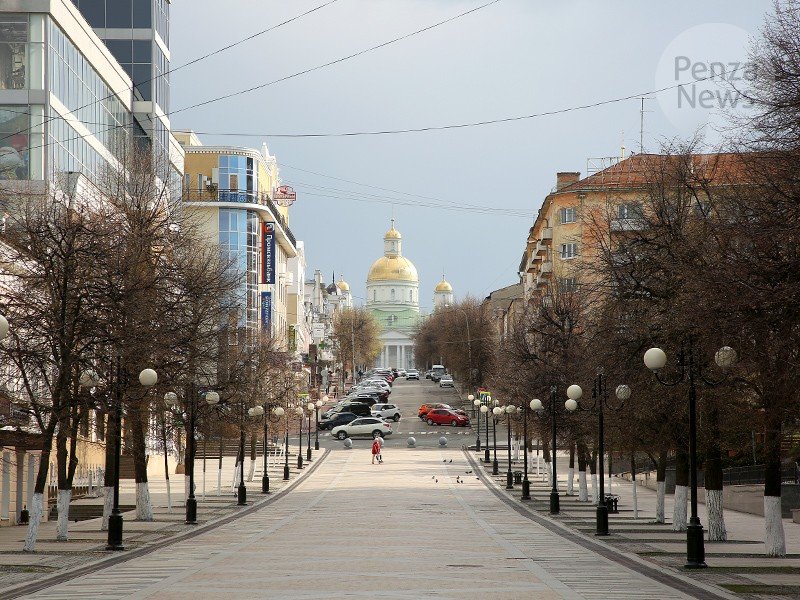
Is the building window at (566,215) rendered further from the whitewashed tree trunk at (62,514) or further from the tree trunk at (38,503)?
the tree trunk at (38,503)

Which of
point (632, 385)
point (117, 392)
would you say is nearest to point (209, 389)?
point (117, 392)

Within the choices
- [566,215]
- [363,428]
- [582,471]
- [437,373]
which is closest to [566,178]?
[566,215]

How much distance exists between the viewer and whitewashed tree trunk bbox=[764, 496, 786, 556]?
26.4 m

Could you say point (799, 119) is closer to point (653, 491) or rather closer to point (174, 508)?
point (174, 508)

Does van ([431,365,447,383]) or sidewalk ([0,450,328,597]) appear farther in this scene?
van ([431,365,447,383])

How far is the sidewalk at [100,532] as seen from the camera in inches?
982

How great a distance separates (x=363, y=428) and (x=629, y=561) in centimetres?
6876

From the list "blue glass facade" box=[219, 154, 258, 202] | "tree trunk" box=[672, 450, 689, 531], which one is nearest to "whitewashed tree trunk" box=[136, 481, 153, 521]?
"tree trunk" box=[672, 450, 689, 531]

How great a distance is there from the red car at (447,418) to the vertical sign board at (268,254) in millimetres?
16619

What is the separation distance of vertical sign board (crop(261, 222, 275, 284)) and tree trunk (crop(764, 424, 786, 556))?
8142 centimetres

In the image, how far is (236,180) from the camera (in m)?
103

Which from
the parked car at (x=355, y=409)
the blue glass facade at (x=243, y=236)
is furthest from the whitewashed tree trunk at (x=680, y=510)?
the parked car at (x=355, y=409)

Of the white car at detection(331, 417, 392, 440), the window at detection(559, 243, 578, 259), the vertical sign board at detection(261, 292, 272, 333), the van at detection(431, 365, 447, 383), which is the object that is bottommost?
the white car at detection(331, 417, 392, 440)

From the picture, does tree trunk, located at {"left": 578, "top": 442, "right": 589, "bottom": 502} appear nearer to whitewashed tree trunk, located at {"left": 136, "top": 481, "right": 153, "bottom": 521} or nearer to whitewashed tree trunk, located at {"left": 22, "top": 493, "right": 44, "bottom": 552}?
whitewashed tree trunk, located at {"left": 136, "top": 481, "right": 153, "bottom": 521}
